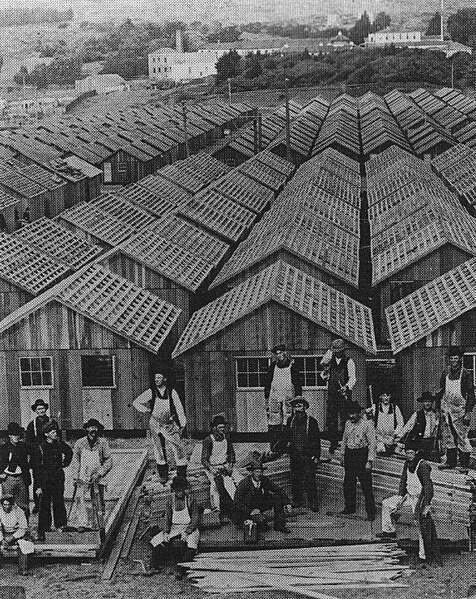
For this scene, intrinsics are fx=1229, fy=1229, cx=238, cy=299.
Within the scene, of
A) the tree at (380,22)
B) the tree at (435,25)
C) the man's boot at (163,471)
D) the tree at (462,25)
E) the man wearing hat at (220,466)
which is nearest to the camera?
the man wearing hat at (220,466)

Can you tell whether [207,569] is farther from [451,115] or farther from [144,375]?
[451,115]

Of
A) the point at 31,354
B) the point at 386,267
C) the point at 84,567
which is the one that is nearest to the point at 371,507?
the point at 84,567

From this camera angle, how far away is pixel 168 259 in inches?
1497

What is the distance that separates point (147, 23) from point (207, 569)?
6615 inches

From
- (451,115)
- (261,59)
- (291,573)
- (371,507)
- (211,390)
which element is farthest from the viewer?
(261,59)

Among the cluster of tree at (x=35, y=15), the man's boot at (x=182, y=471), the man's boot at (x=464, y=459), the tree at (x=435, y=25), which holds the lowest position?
the man's boot at (x=464, y=459)

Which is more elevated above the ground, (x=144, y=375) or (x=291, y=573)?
(x=144, y=375)

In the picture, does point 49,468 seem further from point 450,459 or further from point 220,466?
point 450,459

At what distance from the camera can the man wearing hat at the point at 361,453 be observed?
2236 centimetres

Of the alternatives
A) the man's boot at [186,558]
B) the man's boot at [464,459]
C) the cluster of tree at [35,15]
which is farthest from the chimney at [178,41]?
the man's boot at [186,558]

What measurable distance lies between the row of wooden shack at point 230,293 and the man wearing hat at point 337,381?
198cm

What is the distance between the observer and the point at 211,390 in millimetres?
28828

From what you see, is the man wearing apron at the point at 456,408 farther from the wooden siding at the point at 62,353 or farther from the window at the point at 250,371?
the wooden siding at the point at 62,353

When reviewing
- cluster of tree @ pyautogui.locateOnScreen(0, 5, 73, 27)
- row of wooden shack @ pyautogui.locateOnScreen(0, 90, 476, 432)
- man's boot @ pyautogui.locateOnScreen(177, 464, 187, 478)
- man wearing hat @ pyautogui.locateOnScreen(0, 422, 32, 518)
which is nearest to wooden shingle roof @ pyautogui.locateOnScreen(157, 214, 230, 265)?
row of wooden shack @ pyautogui.locateOnScreen(0, 90, 476, 432)
